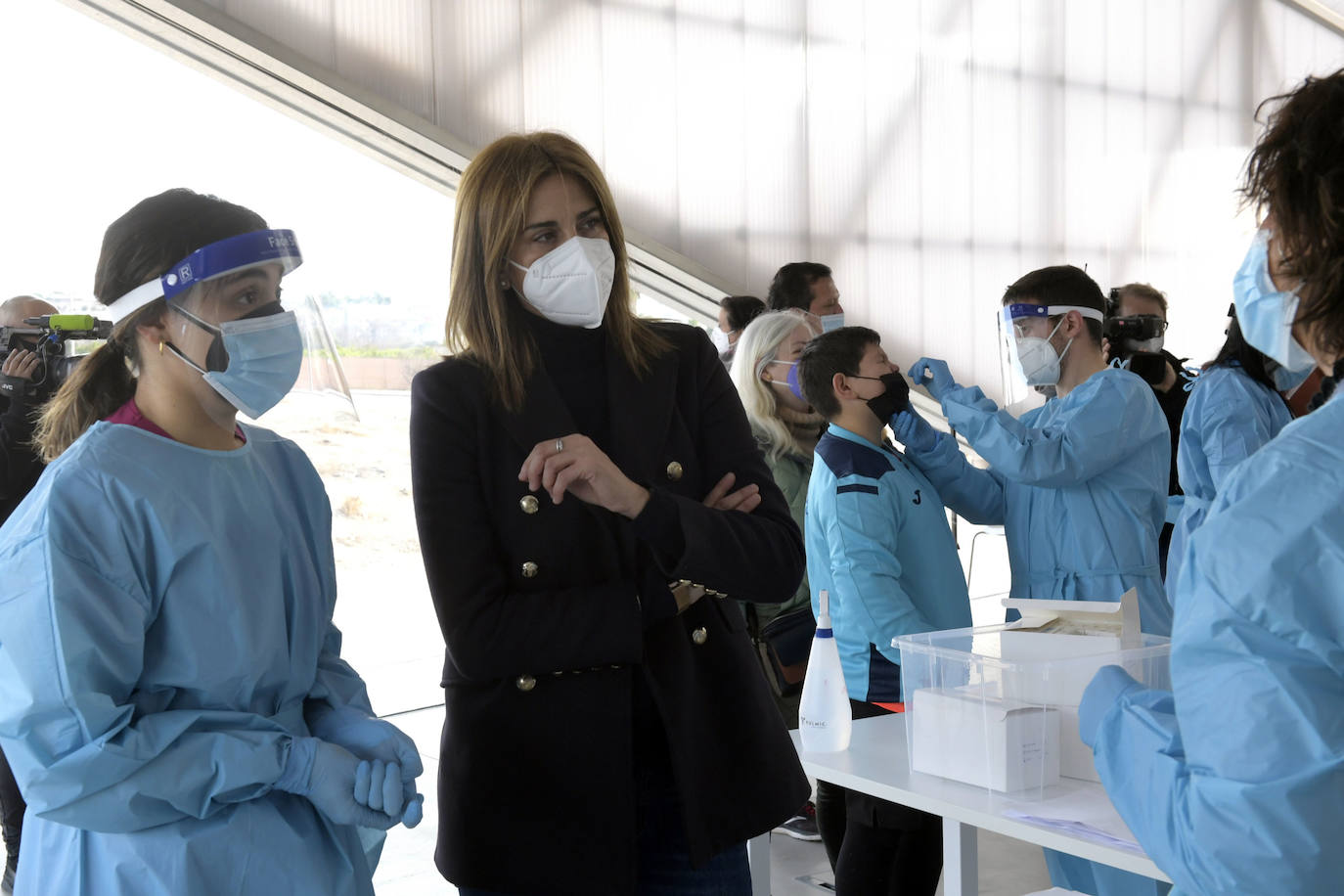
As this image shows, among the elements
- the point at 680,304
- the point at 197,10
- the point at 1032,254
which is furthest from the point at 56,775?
the point at 1032,254

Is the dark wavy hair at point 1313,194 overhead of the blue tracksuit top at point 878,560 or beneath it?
overhead

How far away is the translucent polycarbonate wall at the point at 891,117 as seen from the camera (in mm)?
5348

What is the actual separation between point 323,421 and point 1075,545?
2015mm

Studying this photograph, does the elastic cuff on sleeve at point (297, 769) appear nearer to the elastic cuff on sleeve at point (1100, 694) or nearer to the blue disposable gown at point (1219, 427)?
the elastic cuff on sleeve at point (1100, 694)

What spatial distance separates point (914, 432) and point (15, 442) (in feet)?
8.36

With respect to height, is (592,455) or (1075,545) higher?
(592,455)

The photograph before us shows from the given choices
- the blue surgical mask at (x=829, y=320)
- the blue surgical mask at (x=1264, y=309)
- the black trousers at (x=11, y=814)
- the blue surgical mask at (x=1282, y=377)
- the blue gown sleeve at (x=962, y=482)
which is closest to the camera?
the blue surgical mask at (x=1264, y=309)

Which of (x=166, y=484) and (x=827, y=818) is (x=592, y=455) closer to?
(x=166, y=484)

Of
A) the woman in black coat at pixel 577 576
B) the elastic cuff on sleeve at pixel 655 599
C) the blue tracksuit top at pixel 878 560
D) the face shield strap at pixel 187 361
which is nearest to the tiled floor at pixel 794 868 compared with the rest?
the blue tracksuit top at pixel 878 560

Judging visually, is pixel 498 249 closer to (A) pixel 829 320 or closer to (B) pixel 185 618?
(B) pixel 185 618

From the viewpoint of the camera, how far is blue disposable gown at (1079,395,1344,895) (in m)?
0.97

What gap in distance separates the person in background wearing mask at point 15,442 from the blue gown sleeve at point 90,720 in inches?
85.4

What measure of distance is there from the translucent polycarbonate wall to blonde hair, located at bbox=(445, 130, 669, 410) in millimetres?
3436

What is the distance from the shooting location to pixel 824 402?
3.05 metres
